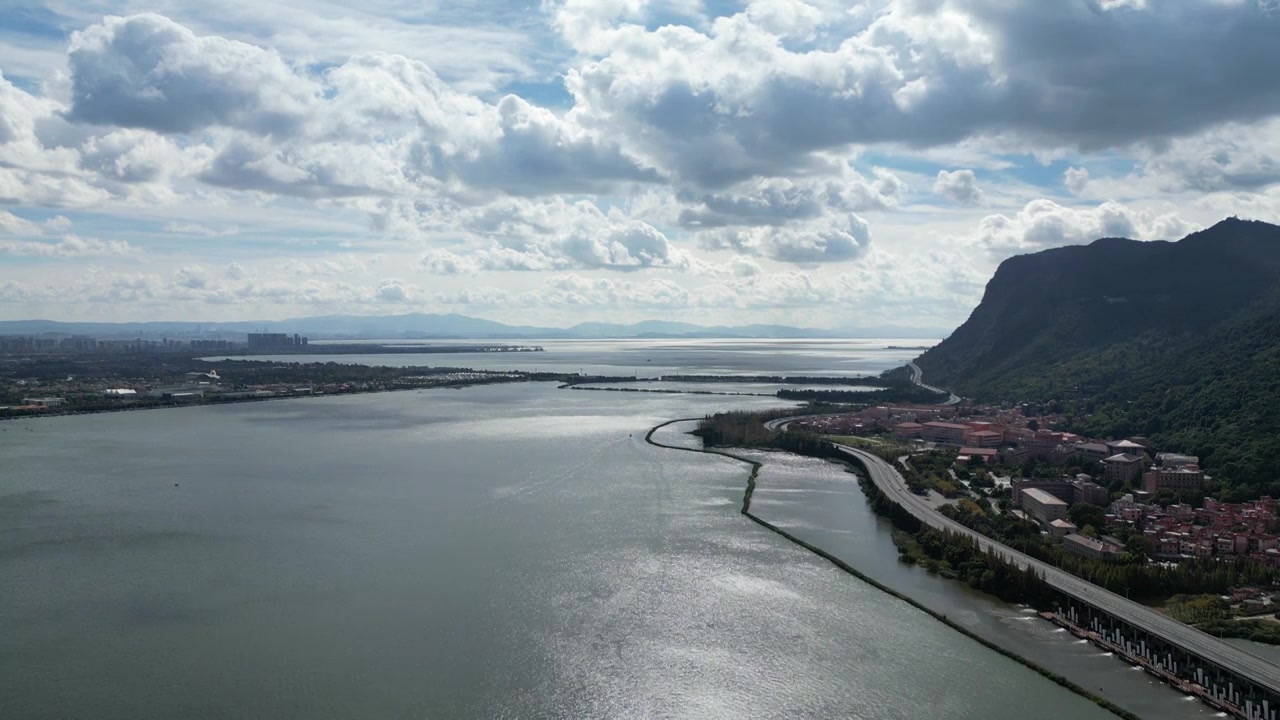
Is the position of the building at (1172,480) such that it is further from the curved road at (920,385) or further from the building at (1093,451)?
the curved road at (920,385)

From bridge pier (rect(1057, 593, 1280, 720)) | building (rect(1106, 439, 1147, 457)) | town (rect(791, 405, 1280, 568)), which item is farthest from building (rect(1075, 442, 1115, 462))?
bridge pier (rect(1057, 593, 1280, 720))

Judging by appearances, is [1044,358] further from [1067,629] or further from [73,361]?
[73,361]

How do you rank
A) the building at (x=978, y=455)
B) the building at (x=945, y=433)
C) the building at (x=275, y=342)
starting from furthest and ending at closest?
the building at (x=275, y=342), the building at (x=945, y=433), the building at (x=978, y=455)

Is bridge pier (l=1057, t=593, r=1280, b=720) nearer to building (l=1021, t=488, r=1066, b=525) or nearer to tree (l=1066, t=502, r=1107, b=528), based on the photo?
building (l=1021, t=488, r=1066, b=525)

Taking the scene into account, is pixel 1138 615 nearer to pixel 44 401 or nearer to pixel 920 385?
pixel 920 385

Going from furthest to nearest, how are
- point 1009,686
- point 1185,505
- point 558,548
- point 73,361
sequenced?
1. point 73,361
2. point 1185,505
3. point 558,548
4. point 1009,686

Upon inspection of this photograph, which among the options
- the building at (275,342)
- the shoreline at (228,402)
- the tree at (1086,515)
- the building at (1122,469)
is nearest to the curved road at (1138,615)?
the tree at (1086,515)

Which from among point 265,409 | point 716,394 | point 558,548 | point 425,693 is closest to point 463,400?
point 265,409
